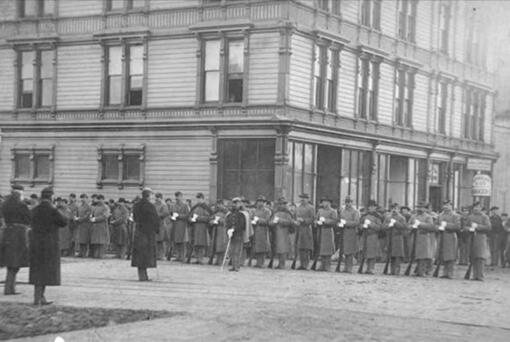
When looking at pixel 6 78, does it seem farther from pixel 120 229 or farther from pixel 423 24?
pixel 423 24

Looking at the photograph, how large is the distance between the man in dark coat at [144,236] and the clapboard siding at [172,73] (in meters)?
12.8

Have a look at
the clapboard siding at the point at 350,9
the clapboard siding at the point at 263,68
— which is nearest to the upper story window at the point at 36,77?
the clapboard siding at the point at 263,68

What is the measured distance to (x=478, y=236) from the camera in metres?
19.6

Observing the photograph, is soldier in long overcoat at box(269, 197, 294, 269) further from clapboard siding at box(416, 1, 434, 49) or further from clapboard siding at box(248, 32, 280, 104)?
clapboard siding at box(416, 1, 434, 49)

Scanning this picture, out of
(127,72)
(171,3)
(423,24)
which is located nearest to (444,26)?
(423,24)

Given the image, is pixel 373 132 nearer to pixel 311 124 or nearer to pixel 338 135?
pixel 338 135

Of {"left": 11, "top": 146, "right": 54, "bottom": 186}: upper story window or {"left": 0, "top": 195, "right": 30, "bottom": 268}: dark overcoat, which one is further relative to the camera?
{"left": 11, "top": 146, "right": 54, "bottom": 186}: upper story window

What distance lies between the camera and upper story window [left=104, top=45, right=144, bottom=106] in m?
30.8

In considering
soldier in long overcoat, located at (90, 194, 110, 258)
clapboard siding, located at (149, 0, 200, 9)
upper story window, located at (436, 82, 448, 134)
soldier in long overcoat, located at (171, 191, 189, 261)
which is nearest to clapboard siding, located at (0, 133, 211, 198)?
clapboard siding, located at (149, 0, 200, 9)

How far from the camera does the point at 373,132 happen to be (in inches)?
1321

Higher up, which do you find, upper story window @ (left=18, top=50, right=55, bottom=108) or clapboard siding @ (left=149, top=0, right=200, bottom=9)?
clapboard siding @ (left=149, top=0, right=200, bottom=9)

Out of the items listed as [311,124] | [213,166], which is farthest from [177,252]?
[311,124]

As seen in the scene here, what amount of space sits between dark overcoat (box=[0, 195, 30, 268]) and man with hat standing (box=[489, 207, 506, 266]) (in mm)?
16337

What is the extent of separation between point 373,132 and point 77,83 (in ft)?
40.3
